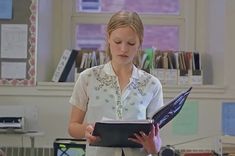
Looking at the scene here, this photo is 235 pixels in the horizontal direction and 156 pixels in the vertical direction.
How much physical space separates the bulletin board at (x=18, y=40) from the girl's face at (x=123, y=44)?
1374 millimetres

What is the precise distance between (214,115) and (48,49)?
1.21m

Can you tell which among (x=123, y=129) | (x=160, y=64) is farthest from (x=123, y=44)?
(x=160, y=64)

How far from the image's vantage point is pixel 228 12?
2922 mm

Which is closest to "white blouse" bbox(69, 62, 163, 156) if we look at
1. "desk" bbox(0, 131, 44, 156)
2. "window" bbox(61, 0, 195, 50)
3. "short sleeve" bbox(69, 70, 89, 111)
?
"short sleeve" bbox(69, 70, 89, 111)

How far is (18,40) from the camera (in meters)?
2.92

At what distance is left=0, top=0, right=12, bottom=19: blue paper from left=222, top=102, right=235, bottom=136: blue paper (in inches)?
58.5

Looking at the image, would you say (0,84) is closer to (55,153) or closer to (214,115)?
(55,153)

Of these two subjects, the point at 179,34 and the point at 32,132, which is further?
the point at 179,34

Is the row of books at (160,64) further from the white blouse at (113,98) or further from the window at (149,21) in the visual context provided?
the white blouse at (113,98)

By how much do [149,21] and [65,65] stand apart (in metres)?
0.75

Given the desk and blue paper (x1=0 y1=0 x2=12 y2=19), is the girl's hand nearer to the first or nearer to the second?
the desk

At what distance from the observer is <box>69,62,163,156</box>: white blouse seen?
1618 mm

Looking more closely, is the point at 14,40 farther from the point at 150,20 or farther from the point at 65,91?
the point at 150,20

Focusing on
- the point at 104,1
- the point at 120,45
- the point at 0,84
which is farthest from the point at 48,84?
the point at 120,45
